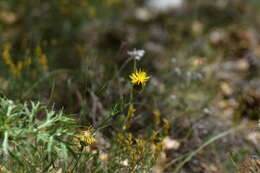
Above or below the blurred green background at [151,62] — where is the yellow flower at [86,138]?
above

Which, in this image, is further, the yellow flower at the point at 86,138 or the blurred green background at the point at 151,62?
the blurred green background at the point at 151,62

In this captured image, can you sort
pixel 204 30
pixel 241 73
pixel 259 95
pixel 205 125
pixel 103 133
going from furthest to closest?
pixel 204 30 → pixel 241 73 → pixel 259 95 → pixel 205 125 → pixel 103 133

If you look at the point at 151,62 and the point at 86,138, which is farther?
the point at 151,62

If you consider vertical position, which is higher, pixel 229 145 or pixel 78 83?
pixel 78 83

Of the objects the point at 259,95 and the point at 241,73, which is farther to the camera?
the point at 241,73

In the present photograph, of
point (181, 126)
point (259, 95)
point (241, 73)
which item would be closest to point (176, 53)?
point (241, 73)

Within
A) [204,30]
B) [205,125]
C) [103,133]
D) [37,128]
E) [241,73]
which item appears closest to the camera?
[37,128]

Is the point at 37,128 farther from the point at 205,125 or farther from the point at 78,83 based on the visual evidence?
the point at 205,125

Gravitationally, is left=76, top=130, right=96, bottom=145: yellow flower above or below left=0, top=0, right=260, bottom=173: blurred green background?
above

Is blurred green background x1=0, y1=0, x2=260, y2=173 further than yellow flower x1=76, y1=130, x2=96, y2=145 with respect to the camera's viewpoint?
Yes

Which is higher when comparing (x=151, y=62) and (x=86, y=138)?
(x=86, y=138)

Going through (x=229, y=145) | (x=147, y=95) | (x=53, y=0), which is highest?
(x=53, y=0)
